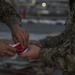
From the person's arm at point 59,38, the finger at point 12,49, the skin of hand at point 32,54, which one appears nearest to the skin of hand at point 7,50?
the finger at point 12,49

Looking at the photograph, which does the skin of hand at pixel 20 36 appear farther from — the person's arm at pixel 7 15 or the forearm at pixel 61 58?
the forearm at pixel 61 58

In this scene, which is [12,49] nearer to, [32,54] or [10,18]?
[32,54]

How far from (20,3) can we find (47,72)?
776 inches

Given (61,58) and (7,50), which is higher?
(61,58)

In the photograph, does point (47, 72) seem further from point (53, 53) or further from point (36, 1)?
point (36, 1)

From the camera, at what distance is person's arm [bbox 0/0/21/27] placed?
14.1ft

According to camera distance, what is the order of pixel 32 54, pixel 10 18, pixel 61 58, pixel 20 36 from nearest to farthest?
1. pixel 61 58
2. pixel 32 54
3. pixel 20 36
4. pixel 10 18

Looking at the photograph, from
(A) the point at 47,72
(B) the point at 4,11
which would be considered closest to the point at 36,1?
(A) the point at 47,72

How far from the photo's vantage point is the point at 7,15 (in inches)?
171

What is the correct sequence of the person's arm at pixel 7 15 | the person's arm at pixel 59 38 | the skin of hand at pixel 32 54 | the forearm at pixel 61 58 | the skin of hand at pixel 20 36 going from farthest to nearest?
the person's arm at pixel 7 15, the skin of hand at pixel 20 36, the skin of hand at pixel 32 54, the person's arm at pixel 59 38, the forearm at pixel 61 58

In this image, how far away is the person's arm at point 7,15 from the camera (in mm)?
4285

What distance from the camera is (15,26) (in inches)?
164

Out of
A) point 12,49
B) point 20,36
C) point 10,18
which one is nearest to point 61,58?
point 12,49

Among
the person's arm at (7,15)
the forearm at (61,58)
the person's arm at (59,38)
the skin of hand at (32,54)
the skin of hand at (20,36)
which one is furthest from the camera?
the person's arm at (7,15)
